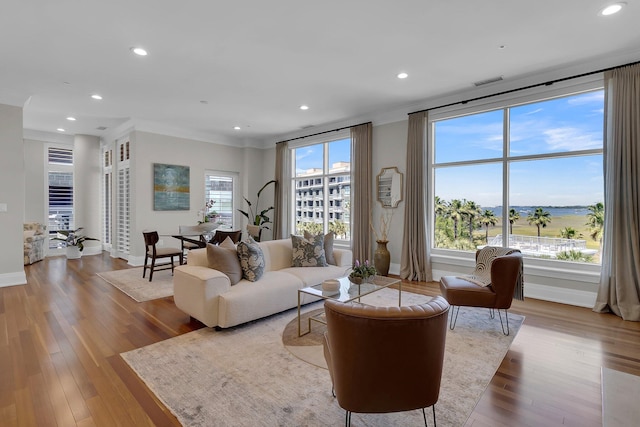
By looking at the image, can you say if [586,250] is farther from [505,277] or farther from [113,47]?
[113,47]

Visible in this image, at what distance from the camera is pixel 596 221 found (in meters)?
4.14

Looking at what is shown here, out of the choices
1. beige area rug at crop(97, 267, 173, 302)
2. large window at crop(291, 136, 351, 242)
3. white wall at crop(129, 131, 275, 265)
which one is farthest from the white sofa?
white wall at crop(129, 131, 275, 265)

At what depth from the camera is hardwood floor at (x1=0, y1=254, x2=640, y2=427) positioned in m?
1.99

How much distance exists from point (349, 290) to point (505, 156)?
11.0 feet

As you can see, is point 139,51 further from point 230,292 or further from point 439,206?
point 439,206

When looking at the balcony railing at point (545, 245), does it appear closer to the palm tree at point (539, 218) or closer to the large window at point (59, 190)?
the palm tree at point (539, 218)

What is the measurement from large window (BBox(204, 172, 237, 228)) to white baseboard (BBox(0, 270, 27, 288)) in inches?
134

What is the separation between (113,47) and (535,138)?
18.4 feet

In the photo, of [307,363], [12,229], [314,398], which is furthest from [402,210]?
[12,229]

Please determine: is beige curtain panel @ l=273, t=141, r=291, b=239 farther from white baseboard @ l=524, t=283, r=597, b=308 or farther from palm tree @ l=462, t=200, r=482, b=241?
white baseboard @ l=524, t=283, r=597, b=308

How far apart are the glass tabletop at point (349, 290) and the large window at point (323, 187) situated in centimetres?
304

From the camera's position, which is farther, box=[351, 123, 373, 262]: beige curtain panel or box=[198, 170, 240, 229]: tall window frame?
box=[198, 170, 240, 229]: tall window frame

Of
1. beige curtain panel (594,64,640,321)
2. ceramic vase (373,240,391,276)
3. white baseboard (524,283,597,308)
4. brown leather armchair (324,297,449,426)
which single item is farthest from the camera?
ceramic vase (373,240,391,276)

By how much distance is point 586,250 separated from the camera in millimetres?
4223
